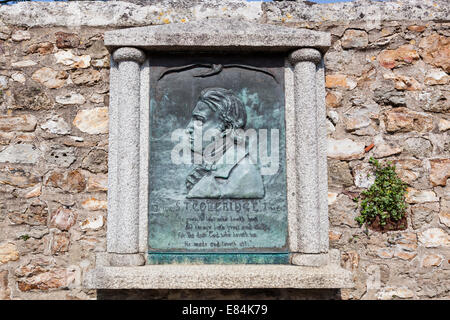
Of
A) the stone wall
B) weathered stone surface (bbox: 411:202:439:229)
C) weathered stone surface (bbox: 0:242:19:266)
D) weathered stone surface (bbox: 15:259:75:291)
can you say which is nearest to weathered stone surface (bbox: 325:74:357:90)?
the stone wall

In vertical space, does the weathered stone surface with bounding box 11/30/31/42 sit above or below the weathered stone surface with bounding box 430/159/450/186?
above

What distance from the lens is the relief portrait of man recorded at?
2.99 m

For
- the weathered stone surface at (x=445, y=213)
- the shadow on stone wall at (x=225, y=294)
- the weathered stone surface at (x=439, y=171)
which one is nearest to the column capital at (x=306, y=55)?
the weathered stone surface at (x=439, y=171)

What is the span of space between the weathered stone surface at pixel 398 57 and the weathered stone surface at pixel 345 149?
0.65 m

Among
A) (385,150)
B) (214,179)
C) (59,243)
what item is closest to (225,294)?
(214,179)

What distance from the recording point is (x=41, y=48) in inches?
126

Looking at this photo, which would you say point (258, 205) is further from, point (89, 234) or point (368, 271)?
point (89, 234)

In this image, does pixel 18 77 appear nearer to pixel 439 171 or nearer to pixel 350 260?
pixel 350 260

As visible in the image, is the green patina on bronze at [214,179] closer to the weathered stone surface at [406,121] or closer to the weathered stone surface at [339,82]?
the weathered stone surface at [339,82]

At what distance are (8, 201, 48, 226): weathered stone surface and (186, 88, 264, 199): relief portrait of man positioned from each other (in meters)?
1.07

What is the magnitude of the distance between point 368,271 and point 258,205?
93cm

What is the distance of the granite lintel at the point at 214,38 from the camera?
117 inches

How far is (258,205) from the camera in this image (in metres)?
3.01

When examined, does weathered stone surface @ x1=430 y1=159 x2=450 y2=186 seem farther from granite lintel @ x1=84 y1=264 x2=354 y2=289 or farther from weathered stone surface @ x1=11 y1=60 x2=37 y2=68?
weathered stone surface @ x1=11 y1=60 x2=37 y2=68
